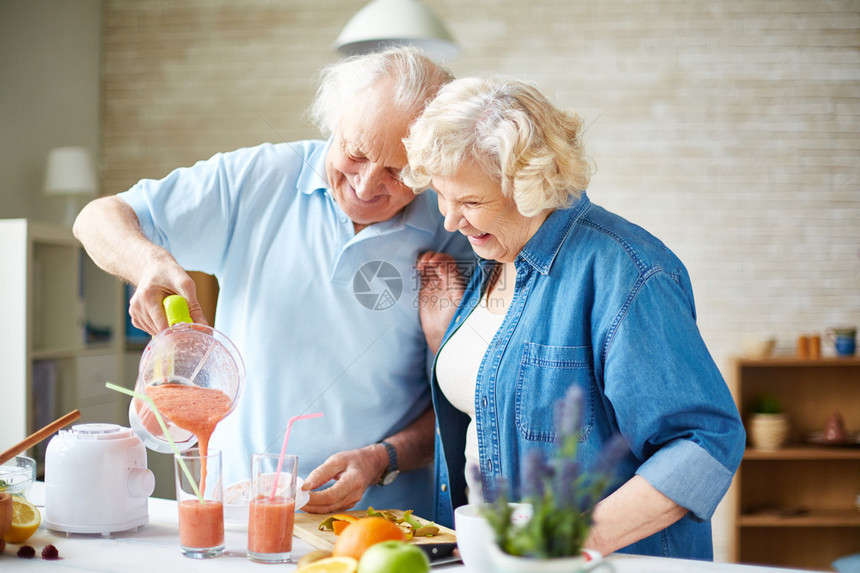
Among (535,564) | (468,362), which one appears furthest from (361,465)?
(535,564)

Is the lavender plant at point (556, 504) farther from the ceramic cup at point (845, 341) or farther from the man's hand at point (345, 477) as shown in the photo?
the ceramic cup at point (845, 341)

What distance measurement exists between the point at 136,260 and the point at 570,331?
78cm

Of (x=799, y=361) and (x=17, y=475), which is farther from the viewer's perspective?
(x=799, y=361)

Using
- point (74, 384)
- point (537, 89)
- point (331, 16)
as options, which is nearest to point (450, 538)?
point (537, 89)

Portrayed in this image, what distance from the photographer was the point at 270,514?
111 centimetres

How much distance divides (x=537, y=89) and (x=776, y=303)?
10.1 feet

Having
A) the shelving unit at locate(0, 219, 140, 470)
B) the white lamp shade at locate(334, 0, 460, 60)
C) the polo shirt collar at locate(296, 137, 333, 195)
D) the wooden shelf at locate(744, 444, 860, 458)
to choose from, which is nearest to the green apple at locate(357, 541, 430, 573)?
the polo shirt collar at locate(296, 137, 333, 195)

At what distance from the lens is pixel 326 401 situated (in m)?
1.56

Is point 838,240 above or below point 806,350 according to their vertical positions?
above

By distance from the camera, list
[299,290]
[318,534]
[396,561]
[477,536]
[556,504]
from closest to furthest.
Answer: [556,504]
[396,561]
[477,536]
[318,534]
[299,290]

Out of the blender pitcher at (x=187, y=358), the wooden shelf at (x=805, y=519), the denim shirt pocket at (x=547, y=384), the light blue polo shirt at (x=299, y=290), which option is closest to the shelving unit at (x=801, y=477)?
the wooden shelf at (x=805, y=519)

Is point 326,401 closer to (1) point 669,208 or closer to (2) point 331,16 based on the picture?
(1) point 669,208

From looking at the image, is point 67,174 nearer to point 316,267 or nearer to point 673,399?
point 316,267

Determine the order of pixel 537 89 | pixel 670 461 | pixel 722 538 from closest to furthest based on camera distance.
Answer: pixel 670 461, pixel 537 89, pixel 722 538
